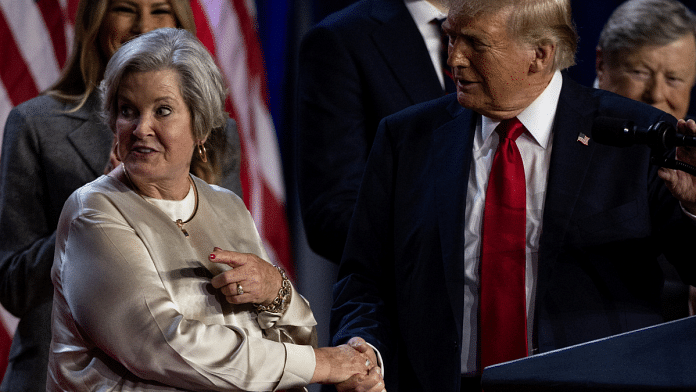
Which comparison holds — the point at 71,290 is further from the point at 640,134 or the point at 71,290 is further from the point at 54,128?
the point at 640,134

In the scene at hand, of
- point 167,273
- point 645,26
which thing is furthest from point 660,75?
point 167,273

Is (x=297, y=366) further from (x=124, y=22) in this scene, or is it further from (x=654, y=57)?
(x=654, y=57)

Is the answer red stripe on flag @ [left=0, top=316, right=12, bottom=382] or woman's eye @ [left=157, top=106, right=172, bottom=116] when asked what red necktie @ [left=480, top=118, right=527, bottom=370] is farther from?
red stripe on flag @ [left=0, top=316, right=12, bottom=382]

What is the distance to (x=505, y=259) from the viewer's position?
1787 mm

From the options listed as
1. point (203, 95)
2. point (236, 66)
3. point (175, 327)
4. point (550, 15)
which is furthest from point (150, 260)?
point (236, 66)

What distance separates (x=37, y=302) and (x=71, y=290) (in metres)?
0.75

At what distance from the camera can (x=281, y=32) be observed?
3.67 m

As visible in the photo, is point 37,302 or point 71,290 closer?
point 71,290

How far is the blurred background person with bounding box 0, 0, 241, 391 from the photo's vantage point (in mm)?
2119

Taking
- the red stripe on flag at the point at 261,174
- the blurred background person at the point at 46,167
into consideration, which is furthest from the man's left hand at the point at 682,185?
the red stripe on flag at the point at 261,174

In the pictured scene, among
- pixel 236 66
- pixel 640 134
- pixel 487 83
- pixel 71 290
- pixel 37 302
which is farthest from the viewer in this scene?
pixel 236 66

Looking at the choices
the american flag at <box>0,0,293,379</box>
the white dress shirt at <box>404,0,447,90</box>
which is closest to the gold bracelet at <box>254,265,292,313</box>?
the white dress shirt at <box>404,0,447,90</box>

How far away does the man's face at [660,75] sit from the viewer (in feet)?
8.85

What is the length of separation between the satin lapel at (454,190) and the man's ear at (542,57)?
0.21 metres
